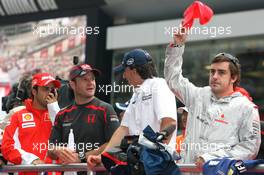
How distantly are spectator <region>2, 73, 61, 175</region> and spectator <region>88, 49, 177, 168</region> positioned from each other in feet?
3.30

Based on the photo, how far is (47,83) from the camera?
19.6 ft

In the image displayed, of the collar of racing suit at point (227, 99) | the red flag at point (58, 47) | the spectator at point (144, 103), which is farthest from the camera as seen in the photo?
the red flag at point (58, 47)

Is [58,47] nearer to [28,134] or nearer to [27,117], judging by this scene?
[27,117]

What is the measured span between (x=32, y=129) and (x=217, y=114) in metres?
2.20

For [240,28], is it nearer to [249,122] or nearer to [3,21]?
[3,21]

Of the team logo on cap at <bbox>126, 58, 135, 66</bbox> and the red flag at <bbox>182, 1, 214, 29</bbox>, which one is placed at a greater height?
the red flag at <bbox>182, 1, 214, 29</bbox>

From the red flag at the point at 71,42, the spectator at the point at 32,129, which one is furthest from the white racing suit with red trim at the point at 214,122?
the red flag at the point at 71,42

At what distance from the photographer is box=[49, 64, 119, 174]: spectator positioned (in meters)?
5.31

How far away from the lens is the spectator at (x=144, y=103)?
4.65 meters

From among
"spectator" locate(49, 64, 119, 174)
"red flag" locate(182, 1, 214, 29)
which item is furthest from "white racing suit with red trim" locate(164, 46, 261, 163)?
"spectator" locate(49, 64, 119, 174)

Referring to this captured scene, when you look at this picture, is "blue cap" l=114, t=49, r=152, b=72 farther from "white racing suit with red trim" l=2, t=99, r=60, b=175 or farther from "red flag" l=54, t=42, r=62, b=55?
"red flag" l=54, t=42, r=62, b=55

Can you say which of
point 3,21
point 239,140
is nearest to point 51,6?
point 3,21

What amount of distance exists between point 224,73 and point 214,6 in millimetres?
9604

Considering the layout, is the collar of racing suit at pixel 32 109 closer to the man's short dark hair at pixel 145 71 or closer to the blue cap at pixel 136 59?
the blue cap at pixel 136 59
